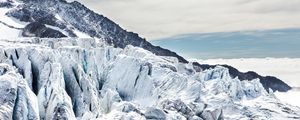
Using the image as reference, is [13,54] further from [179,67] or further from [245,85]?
[245,85]

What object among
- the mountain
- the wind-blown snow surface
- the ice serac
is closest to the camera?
the ice serac

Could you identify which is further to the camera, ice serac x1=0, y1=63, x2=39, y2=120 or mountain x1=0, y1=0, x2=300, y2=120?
mountain x1=0, y1=0, x2=300, y2=120

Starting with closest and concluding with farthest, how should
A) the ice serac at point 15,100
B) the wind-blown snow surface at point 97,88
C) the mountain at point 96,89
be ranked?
1. the ice serac at point 15,100
2. the mountain at point 96,89
3. the wind-blown snow surface at point 97,88

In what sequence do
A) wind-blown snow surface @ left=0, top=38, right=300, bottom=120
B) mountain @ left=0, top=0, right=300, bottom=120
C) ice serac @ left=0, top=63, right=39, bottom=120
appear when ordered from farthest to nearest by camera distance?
wind-blown snow surface @ left=0, top=38, right=300, bottom=120 < mountain @ left=0, top=0, right=300, bottom=120 < ice serac @ left=0, top=63, right=39, bottom=120

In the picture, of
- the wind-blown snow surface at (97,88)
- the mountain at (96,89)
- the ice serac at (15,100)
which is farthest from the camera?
the wind-blown snow surface at (97,88)

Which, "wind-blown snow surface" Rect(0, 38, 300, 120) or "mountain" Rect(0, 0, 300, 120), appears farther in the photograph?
"wind-blown snow surface" Rect(0, 38, 300, 120)

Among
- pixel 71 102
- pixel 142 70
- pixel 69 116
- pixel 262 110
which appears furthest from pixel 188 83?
pixel 69 116

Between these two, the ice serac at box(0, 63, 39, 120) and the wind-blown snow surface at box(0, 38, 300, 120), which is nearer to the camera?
the ice serac at box(0, 63, 39, 120)

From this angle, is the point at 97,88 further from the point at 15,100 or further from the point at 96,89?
the point at 15,100

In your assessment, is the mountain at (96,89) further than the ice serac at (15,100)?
Yes
